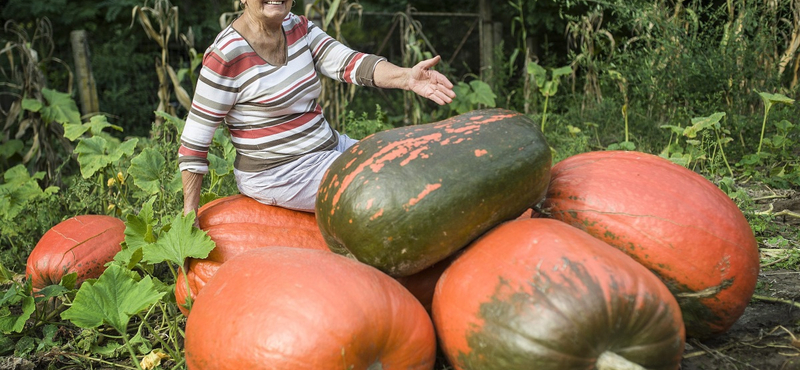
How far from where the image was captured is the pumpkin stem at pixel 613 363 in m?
1.76

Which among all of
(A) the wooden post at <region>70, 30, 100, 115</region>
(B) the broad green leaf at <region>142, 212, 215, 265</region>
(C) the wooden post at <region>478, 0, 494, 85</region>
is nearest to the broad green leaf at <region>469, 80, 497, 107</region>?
(C) the wooden post at <region>478, 0, 494, 85</region>

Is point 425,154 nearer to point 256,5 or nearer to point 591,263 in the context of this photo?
point 591,263

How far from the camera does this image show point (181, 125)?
3.96m

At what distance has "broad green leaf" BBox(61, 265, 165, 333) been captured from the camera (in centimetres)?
221

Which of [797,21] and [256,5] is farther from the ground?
[256,5]

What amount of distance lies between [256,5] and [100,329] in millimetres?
1544

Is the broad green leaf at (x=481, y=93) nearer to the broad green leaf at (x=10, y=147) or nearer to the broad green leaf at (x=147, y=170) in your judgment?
the broad green leaf at (x=147, y=170)

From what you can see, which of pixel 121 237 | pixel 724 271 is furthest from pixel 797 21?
pixel 121 237

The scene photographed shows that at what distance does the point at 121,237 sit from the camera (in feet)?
10.9

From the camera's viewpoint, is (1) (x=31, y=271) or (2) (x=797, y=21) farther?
(2) (x=797, y=21)

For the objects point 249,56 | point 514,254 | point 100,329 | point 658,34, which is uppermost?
point 249,56

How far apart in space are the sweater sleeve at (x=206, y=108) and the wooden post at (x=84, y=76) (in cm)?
395

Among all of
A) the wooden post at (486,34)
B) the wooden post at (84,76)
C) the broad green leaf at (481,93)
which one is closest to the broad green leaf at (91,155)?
the wooden post at (84,76)

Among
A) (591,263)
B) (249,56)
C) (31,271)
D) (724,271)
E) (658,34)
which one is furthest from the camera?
(658,34)
